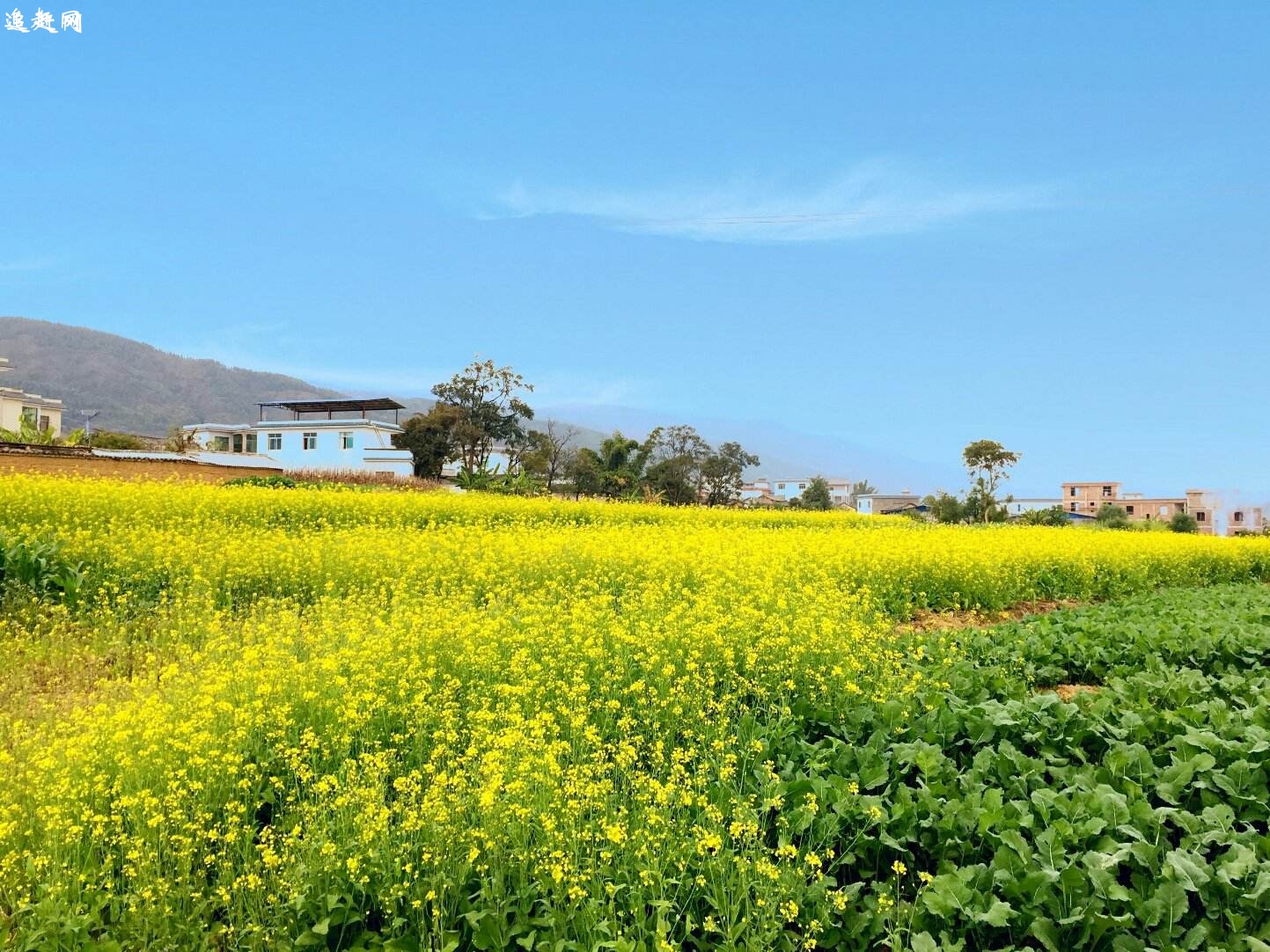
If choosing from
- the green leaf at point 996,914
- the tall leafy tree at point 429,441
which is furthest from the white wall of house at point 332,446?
the green leaf at point 996,914

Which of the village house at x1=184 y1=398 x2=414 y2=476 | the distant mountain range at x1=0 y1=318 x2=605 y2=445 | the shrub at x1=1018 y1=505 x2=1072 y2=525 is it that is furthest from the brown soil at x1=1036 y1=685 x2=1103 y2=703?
the distant mountain range at x1=0 y1=318 x2=605 y2=445

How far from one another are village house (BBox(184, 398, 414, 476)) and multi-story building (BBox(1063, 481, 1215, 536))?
206 ft

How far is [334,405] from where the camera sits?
4644 cm

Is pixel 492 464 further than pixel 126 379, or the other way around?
pixel 126 379

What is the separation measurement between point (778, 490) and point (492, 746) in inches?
4655

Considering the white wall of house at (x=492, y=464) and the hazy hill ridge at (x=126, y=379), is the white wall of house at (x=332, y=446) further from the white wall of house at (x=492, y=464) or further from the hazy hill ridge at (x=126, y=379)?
the hazy hill ridge at (x=126, y=379)

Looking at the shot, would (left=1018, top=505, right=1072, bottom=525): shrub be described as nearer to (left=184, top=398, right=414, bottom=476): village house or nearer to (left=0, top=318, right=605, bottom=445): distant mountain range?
(left=184, top=398, right=414, bottom=476): village house

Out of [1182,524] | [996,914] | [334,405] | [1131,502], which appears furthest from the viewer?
[1131,502]

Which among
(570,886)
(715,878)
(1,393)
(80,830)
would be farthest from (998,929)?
(1,393)

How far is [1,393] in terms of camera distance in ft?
134

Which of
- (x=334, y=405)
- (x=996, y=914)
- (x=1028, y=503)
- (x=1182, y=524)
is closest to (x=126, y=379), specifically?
(x=334, y=405)

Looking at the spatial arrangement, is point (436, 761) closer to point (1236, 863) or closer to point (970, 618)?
point (1236, 863)

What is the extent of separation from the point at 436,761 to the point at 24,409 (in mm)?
49532

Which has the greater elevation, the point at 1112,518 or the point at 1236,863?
the point at 1112,518
